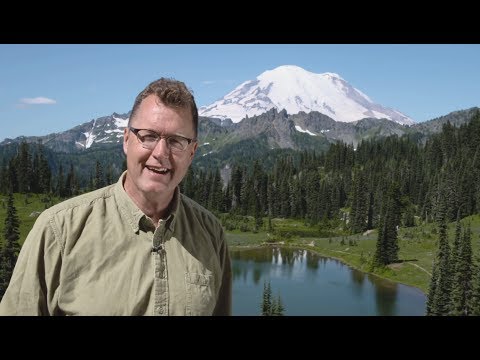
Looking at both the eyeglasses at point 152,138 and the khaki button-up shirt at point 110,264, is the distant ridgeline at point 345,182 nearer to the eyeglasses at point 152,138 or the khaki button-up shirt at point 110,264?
the khaki button-up shirt at point 110,264

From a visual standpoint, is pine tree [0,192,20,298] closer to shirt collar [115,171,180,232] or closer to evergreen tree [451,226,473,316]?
evergreen tree [451,226,473,316]

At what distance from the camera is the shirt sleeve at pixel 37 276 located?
3.56 m

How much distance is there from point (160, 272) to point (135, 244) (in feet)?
1.01

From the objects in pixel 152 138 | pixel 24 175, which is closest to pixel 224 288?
pixel 152 138

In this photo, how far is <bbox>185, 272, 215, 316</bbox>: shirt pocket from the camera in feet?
13.5

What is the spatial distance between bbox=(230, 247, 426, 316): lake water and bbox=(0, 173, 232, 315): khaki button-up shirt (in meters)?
61.1

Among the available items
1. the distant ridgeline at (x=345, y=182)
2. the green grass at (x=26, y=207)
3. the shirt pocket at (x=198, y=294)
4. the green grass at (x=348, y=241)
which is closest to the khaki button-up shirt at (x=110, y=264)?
the shirt pocket at (x=198, y=294)

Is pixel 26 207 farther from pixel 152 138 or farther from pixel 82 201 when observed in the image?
pixel 152 138

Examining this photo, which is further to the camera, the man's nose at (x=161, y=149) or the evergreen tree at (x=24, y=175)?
the evergreen tree at (x=24, y=175)

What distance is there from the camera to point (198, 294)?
4164 mm

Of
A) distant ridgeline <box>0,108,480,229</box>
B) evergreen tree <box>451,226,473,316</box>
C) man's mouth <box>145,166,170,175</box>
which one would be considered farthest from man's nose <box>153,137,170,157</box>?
distant ridgeline <box>0,108,480,229</box>

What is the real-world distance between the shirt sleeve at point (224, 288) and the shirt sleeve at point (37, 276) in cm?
163
